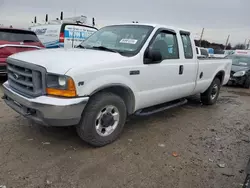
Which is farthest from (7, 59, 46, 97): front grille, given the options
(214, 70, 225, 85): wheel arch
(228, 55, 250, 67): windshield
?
(228, 55, 250, 67): windshield

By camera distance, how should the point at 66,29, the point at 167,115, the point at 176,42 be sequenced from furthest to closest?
the point at 66,29
the point at 167,115
the point at 176,42

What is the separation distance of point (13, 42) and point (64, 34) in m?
2.60

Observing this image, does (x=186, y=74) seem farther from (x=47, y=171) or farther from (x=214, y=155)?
(x=47, y=171)

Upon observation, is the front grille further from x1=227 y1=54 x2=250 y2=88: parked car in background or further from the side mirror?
x1=227 y1=54 x2=250 y2=88: parked car in background

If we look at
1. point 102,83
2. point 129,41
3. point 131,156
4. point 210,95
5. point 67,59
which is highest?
point 129,41

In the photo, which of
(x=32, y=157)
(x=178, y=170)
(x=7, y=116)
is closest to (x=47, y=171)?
(x=32, y=157)

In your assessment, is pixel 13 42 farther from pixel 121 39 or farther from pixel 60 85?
pixel 60 85

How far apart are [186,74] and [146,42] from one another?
1.39 meters

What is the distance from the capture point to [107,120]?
3352 millimetres

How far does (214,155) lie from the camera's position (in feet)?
11.3

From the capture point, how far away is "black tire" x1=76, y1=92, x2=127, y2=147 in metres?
3.07

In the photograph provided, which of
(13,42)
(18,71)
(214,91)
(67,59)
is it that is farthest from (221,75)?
(13,42)

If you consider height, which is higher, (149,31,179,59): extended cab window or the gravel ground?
(149,31,179,59): extended cab window

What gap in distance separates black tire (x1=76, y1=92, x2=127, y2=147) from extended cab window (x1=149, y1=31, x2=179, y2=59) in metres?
1.17
